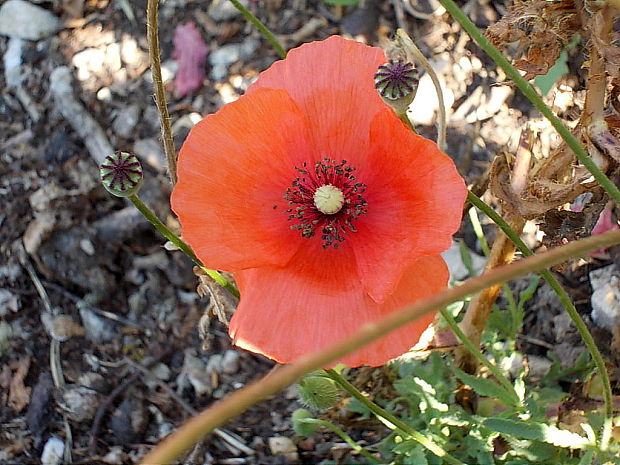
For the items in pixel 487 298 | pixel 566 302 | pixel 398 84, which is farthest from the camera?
pixel 487 298

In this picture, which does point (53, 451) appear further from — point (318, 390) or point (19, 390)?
point (318, 390)

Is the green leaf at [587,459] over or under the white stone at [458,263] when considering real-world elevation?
under

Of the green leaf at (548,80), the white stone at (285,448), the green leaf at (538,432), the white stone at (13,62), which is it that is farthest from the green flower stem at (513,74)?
the white stone at (13,62)

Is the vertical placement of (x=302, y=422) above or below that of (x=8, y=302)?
below

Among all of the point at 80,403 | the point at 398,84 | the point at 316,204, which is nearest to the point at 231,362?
the point at 80,403

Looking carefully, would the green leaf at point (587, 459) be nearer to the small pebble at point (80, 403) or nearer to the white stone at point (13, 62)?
the small pebble at point (80, 403)

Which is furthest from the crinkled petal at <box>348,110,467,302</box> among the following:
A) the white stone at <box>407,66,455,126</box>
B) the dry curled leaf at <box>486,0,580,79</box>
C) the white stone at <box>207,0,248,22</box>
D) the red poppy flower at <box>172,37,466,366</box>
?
the white stone at <box>207,0,248,22</box>
